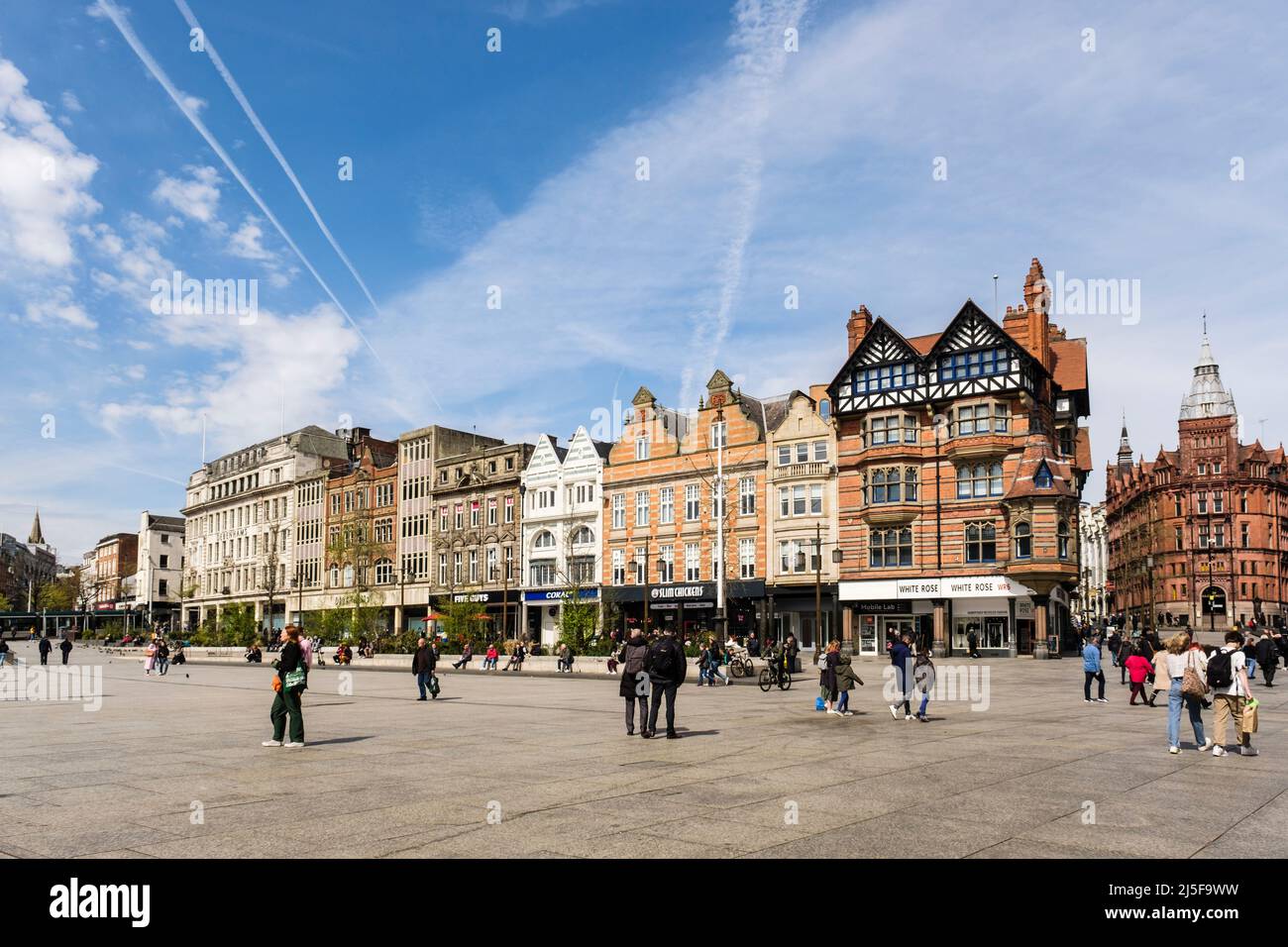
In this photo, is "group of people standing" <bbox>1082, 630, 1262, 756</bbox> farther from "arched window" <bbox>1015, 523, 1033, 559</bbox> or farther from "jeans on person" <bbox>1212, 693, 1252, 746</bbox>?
"arched window" <bbox>1015, 523, 1033, 559</bbox>

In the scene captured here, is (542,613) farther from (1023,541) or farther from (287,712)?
(287,712)

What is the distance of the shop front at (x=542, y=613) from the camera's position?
6838 cm

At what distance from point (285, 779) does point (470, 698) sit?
1587 cm

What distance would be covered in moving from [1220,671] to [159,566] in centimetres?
13564

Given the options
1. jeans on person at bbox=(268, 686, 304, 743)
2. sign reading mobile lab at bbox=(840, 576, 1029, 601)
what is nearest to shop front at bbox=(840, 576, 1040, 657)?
sign reading mobile lab at bbox=(840, 576, 1029, 601)

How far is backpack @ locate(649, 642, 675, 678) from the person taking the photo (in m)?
16.9

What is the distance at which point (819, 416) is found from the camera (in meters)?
58.3

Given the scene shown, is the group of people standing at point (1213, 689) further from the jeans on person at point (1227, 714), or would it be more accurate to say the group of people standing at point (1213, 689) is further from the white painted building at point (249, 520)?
the white painted building at point (249, 520)

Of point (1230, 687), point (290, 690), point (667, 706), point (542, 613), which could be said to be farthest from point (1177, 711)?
point (542, 613)

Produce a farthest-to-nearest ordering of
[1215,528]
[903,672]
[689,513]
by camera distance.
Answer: [1215,528] → [689,513] → [903,672]

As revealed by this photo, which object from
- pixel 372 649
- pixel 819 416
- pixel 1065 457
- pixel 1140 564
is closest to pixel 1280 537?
pixel 1140 564

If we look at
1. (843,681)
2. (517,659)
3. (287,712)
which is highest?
A: (287,712)

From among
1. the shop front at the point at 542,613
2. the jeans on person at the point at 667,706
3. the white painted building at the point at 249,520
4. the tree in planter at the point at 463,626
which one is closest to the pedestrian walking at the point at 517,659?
the tree in planter at the point at 463,626

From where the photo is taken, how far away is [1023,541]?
5094cm
